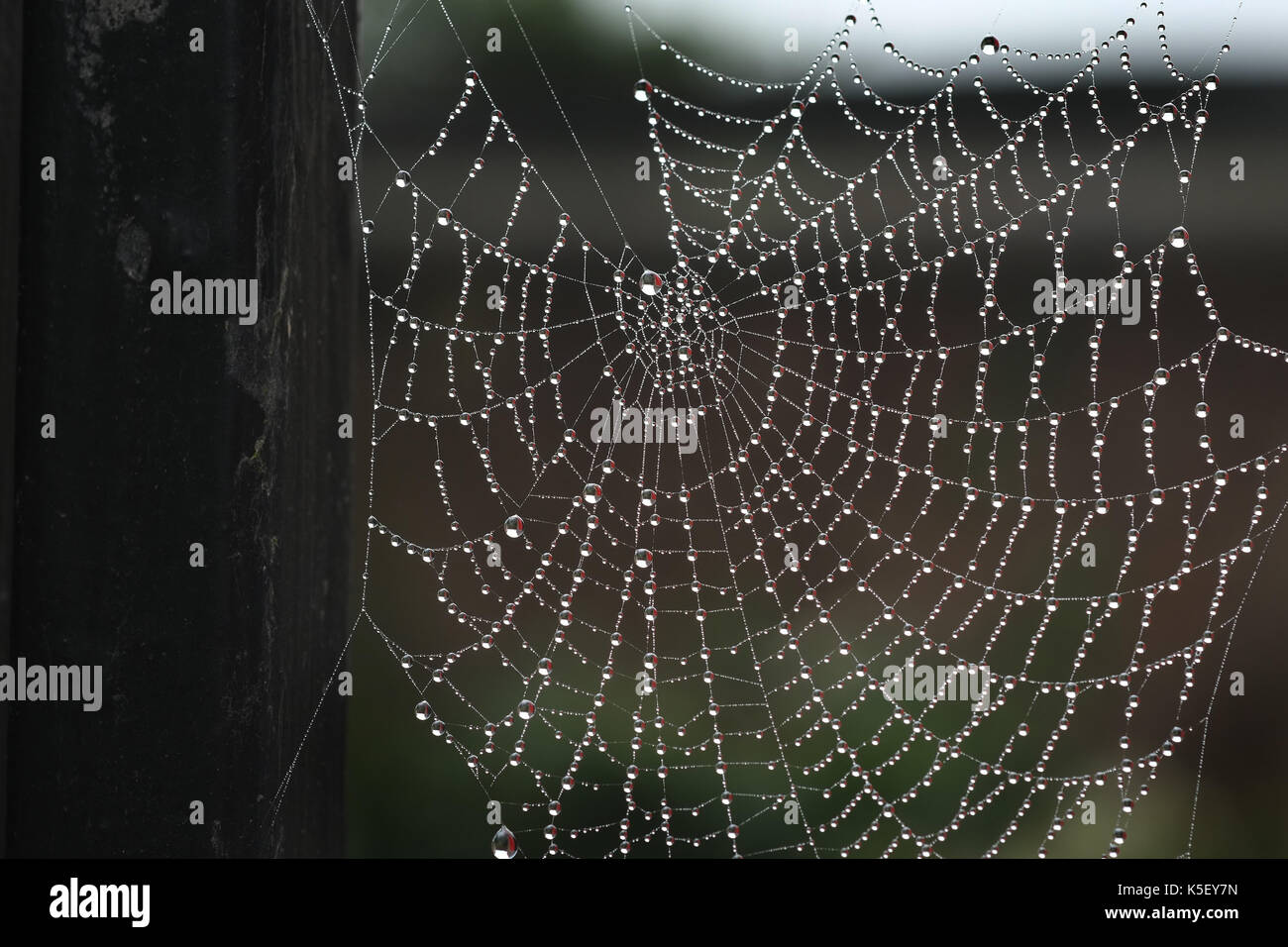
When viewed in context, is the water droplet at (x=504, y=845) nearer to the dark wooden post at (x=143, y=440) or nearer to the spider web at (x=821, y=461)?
the dark wooden post at (x=143, y=440)

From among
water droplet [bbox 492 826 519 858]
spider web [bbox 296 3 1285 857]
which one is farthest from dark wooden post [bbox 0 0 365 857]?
spider web [bbox 296 3 1285 857]

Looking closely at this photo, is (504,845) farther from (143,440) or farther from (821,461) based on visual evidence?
(821,461)

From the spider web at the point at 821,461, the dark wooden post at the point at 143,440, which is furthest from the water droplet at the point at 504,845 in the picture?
the spider web at the point at 821,461

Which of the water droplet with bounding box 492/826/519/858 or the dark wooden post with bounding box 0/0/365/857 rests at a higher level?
the dark wooden post with bounding box 0/0/365/857

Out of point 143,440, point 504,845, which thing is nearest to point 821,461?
point 504,845

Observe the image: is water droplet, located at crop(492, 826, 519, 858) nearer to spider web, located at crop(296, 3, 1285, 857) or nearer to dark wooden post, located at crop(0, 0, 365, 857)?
dark wooden post, located at crop(0, 0, 365, 857)

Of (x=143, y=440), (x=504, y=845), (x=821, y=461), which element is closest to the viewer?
(x=143, y=440)
